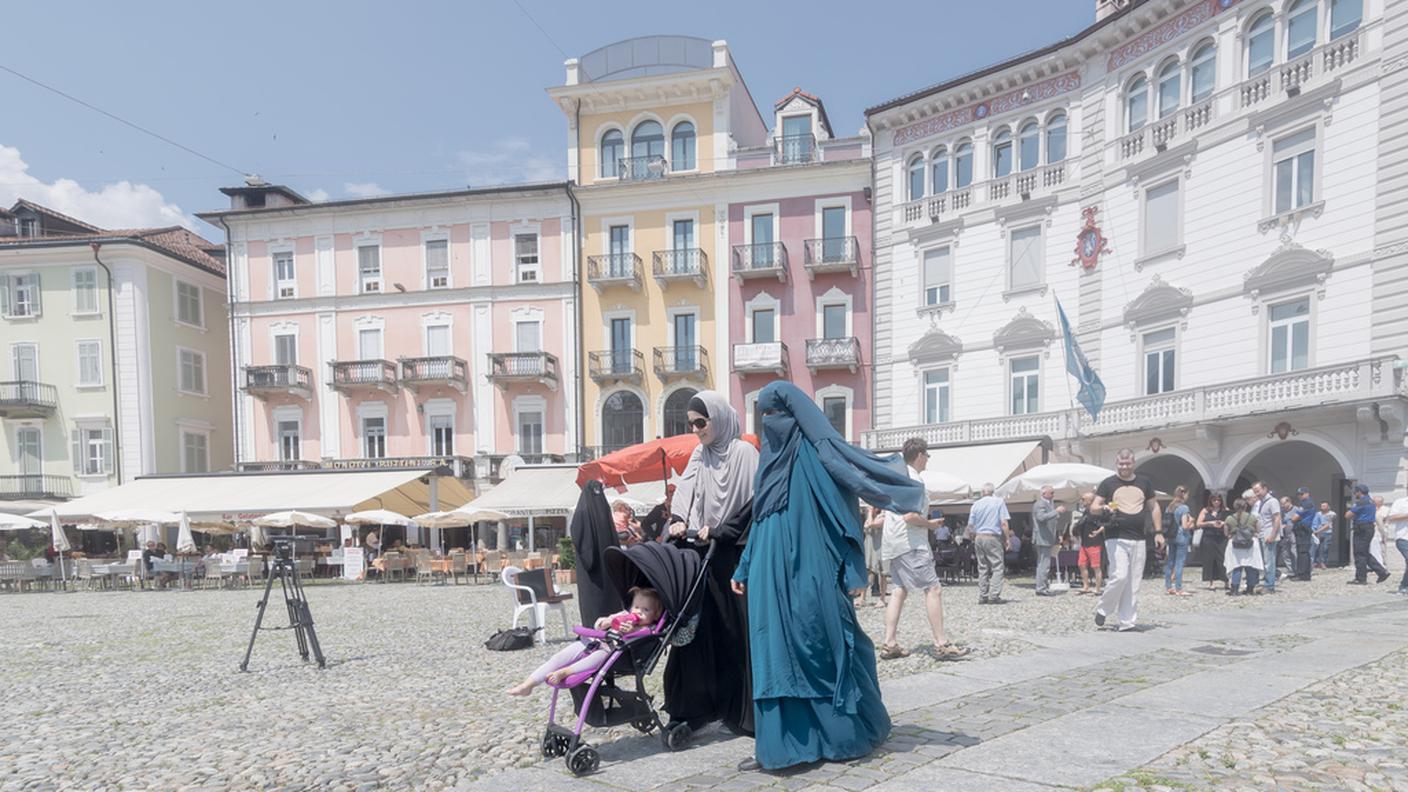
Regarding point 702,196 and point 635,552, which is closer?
point 635,552

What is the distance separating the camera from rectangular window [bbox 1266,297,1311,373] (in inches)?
773

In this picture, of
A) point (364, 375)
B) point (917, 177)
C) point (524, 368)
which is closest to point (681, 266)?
point (524, 368)

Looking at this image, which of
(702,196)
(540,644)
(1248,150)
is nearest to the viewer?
(540,644)

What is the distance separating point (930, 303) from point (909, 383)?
259 centimetres

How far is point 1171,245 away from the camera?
2225cm

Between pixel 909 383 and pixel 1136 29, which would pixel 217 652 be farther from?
pixel 1136 29

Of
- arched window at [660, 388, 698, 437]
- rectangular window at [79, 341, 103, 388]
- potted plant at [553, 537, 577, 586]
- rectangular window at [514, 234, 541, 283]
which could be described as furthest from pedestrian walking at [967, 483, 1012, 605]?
rectangular window at [79, 341, 103, 388]

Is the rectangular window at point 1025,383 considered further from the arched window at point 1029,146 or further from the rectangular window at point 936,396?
the arched window at point 1029,146

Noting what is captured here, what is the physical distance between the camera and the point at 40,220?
3600 centimetres

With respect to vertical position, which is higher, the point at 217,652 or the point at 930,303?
the point at 930,303

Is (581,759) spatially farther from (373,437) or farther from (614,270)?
(373,437)

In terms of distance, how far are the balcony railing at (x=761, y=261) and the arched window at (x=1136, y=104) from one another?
35.6 ft

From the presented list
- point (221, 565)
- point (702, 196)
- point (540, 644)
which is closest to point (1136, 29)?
point (702, 196)

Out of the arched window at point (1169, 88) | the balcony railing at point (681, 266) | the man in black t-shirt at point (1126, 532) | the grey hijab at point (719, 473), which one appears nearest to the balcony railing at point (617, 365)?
the balcony railing at point (681, 266)
